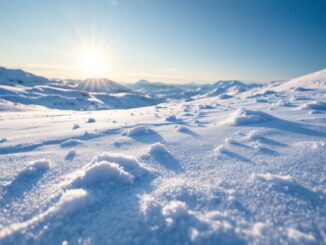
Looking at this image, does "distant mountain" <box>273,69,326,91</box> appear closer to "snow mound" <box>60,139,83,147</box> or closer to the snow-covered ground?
the snow-covered ground

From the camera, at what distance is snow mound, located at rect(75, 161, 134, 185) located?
4.51ft

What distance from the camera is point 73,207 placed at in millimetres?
1114

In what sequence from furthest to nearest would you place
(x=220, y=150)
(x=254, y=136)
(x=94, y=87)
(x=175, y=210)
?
Answer: (x=94, y=87)
(x=254, y=136)
(x=220, y=150)
(x=175, y=210)

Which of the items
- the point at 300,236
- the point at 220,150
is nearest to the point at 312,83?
the point at 220,150

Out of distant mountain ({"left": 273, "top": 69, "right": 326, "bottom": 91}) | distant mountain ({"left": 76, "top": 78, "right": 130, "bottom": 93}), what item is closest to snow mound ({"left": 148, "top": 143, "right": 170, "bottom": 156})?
distant mountain ({"left": 273, "top": 69, "right": 326, "bottom": 91})

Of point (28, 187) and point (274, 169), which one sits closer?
point (28, 187)

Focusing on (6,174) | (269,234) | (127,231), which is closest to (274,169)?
(269,234)

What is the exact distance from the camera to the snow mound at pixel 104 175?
1.37 meters

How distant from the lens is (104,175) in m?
1.41

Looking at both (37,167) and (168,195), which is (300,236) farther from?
(37,167)

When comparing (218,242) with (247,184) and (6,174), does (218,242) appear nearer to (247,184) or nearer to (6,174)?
(247,184)

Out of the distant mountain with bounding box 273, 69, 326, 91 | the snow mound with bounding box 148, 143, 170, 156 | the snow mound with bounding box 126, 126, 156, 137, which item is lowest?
the snow mound with bounding box 126, 126, 156, 137

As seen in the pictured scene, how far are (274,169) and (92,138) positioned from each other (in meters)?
2.19

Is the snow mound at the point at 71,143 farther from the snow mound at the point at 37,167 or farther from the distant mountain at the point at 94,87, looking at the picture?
the distant mountain at the point at 94,87
